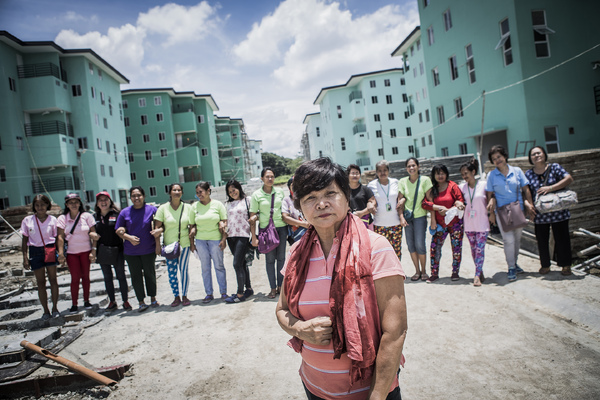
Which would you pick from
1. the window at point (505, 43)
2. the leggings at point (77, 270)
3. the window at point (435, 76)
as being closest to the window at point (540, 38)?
the window at point (505, 43)

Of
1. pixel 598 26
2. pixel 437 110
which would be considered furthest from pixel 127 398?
pixel 437 110

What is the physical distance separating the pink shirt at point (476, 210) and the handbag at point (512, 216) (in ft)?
0.82

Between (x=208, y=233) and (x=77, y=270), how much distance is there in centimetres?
247

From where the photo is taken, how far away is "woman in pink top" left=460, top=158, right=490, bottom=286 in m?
5.87

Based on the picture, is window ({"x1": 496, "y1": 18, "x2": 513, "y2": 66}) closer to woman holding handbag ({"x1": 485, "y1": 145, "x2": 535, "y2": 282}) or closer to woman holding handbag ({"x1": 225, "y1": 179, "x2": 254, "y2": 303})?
woman holding handbag ({"x1": 485, "y1": 145, "x2": 535, "y2": 282})

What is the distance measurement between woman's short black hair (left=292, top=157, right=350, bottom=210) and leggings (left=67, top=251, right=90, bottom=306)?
609 cm

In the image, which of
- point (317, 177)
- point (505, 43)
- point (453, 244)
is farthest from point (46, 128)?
point (317, 177)

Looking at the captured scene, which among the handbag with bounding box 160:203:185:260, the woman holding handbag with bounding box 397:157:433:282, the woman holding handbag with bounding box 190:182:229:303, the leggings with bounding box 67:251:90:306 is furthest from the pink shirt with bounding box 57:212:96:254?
the woman holding handbag with bounding box 397:157:433:282

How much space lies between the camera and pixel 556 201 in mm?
5367

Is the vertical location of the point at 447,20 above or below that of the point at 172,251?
above

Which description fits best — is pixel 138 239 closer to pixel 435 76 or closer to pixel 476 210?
pixel 476 210

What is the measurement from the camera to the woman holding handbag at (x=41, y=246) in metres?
6.20

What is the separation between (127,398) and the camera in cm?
350

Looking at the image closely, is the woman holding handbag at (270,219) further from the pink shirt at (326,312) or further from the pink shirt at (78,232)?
the pink shirt at (326,312)
